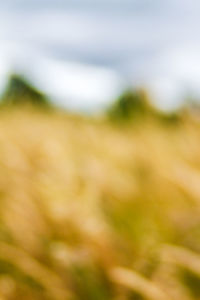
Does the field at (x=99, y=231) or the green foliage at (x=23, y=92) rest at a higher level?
the green foliage at (x=23, y=92)

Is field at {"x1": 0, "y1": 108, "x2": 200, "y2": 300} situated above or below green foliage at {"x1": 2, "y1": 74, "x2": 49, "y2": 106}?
below

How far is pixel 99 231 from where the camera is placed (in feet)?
2.68

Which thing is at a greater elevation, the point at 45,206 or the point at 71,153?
the point at 71,153

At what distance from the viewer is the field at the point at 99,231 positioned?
0.75m

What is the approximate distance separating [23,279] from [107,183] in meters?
0.27

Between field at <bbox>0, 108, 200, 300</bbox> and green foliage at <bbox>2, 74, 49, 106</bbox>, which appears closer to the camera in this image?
field at <bbox>0, 108, 200, 300</bbox>

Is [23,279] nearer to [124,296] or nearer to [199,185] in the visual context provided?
[124,296]

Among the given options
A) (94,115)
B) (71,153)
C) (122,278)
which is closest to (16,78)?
(94,115)

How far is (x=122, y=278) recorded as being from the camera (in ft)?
2.34

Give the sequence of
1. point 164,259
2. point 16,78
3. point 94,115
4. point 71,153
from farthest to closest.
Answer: point 16,78
point 94,115
point 71,153
point 164,259

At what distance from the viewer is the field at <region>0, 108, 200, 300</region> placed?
0.75 meters

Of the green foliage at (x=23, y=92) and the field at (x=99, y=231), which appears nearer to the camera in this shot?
the field at (x=99, y=231)

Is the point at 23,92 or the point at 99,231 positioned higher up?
the point at 23,92

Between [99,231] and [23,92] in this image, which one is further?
[23,92]
